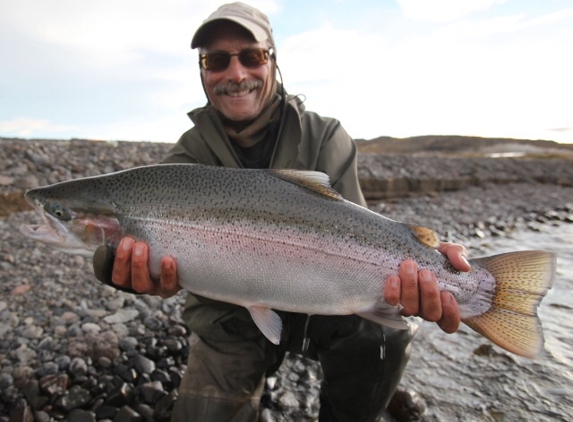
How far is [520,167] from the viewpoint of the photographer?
21375 millimetres

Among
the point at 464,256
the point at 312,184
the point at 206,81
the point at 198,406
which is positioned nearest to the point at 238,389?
the point at 198,406

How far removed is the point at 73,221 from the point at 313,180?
1.34 metres

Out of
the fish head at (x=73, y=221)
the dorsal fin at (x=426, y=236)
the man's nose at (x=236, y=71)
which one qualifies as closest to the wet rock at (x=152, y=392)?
the fish head at (x=73, y=221)

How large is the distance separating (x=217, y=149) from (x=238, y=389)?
1.50 meters

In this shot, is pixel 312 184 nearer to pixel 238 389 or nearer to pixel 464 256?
pixel 464 256

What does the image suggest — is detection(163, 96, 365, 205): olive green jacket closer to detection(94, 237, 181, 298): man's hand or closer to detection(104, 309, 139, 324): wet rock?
detection(94, 237, 181, 298): man's hand

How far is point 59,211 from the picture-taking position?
2.51 m

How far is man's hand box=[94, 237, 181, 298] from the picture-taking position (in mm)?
2295

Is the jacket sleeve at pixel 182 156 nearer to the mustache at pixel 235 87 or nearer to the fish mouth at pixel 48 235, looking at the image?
the mustache at pixel 235 87

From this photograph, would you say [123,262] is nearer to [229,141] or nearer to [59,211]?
[59,211]

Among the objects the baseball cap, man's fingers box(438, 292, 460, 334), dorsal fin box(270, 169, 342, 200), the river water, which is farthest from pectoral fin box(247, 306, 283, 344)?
the baseball cap

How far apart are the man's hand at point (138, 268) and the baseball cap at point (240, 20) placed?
1579 mm

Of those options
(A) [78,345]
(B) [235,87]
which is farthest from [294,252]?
(A) [78,345]

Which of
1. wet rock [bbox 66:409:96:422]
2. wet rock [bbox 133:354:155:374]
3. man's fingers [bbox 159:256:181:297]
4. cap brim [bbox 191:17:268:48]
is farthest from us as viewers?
wet rock [bbox 133:354:155:374]
